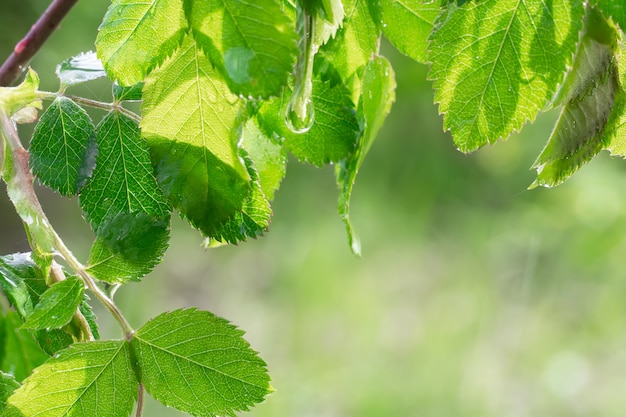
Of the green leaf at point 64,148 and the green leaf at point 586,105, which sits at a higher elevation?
the green leaf at point 586,105

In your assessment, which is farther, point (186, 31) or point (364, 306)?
point (364, 306)

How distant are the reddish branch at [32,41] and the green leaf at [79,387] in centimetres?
23

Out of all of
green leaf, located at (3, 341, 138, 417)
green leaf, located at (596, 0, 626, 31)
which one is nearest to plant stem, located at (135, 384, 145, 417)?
green leaf, located at (3, 341, 138, 417)

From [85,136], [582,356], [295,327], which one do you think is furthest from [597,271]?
[85,136]

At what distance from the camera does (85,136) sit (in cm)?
52

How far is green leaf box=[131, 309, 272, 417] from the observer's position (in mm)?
478

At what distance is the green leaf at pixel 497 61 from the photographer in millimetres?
409

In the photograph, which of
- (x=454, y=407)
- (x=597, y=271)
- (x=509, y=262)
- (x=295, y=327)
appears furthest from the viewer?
(x=509, y=262)

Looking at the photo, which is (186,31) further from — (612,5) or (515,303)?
(515,303)

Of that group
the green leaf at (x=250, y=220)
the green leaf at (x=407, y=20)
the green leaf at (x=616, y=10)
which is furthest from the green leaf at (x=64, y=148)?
the green leaf at (x=616, y=10)

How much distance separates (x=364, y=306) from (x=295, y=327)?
419 millimetres

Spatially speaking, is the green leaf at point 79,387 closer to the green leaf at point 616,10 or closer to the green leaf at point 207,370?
the green leaf at point 207,370

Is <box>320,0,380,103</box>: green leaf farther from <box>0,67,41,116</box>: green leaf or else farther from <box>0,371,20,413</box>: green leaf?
<box>0,371,20,413</box>: green leaf

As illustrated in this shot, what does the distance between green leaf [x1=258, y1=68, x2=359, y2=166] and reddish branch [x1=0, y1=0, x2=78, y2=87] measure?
0.18 metres
